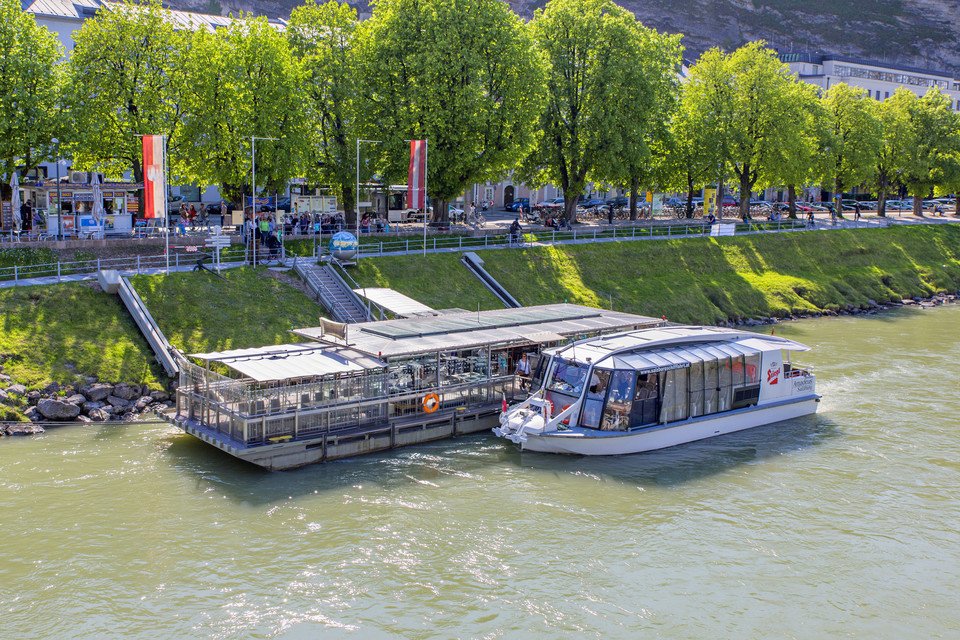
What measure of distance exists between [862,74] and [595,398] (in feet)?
365

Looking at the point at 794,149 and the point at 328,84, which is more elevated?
the point at 328,84

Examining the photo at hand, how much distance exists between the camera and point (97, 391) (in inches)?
1281

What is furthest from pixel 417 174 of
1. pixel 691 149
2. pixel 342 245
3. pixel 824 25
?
pixel 824 25

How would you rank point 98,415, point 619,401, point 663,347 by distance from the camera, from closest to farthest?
point 619,401 < point 98,415 < point 663,347

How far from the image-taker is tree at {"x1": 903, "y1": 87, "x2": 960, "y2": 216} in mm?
87375

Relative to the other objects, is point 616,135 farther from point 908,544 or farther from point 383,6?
point 908,544

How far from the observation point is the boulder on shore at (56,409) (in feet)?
102

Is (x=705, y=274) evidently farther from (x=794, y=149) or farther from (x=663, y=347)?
(x=663, y=347)

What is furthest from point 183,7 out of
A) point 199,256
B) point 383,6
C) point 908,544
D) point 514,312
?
point 908,544

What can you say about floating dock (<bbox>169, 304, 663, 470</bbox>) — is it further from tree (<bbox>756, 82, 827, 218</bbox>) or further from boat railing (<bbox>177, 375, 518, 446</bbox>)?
tree (<bbox>756, 82, 827, 218</bbox>)

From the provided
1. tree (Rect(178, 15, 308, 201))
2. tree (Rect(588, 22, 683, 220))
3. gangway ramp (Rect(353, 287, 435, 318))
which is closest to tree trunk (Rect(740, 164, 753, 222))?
tree (Rect(588, 22, 683, 220))

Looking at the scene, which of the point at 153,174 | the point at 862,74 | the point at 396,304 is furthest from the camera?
the point at 862,74

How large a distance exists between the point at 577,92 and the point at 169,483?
43134mm

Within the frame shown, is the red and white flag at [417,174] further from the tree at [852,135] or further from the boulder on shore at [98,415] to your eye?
the tree at [852,135]
